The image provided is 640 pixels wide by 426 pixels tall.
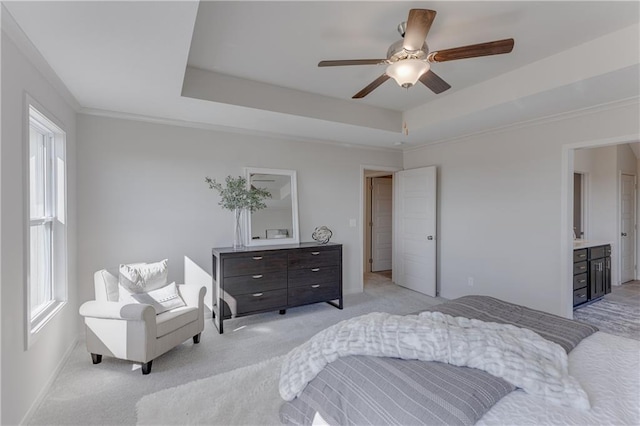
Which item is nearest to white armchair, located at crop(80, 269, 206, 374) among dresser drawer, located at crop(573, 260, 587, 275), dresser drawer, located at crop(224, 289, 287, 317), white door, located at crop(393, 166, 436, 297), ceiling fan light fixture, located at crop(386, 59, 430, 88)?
dresser drawer, located at crop(224, 289, 287, 317)

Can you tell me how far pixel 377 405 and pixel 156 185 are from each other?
328cm

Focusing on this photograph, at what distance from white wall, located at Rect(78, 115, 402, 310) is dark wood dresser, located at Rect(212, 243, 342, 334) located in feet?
1.44

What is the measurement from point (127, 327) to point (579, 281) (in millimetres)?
5365

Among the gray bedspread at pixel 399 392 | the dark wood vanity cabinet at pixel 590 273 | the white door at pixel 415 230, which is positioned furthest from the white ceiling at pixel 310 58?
the dark wood vanity cabinet at pixel 590 273

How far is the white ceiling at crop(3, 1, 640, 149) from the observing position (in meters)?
1.87

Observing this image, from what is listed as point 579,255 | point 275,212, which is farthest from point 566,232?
point 275,212

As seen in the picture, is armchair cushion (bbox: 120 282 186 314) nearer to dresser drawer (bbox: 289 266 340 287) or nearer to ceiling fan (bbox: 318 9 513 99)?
dresser drawer (bbox: 289 266 340 287)

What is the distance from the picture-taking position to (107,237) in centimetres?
330

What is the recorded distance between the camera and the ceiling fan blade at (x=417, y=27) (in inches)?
63.8

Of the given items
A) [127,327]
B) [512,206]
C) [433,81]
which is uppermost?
[433,81]

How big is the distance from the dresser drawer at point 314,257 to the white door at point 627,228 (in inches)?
203

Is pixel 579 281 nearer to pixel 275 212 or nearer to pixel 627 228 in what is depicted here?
pixel 627 228

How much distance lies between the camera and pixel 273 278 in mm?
3672

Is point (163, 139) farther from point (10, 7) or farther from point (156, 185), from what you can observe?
point (10, 7)
